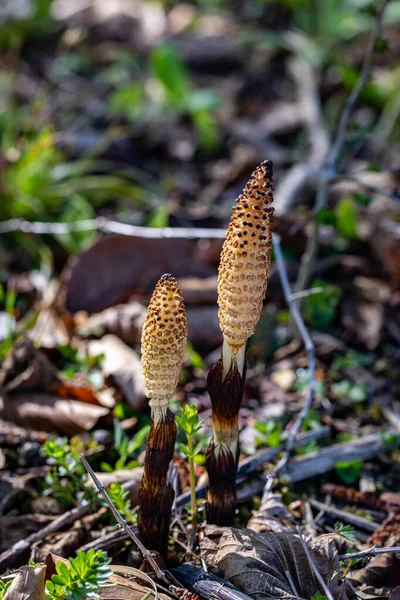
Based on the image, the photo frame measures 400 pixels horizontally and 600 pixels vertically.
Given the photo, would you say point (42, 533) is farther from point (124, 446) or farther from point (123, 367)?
point (123, 367)

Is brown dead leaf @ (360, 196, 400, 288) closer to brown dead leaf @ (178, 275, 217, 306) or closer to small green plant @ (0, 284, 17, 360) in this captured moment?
brown dead leaf @ (178, 275, 217, 306)

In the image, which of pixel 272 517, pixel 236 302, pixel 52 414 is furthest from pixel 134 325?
pixel 236 302

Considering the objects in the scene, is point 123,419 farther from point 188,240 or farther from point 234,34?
point 234,34

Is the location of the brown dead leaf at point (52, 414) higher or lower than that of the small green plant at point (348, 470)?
higher

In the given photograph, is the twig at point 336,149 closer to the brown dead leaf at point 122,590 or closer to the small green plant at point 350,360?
the small green plant at point 350,360

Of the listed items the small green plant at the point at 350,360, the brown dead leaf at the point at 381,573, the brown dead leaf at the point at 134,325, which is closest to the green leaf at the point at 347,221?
the small green plant at the point at 350,360
